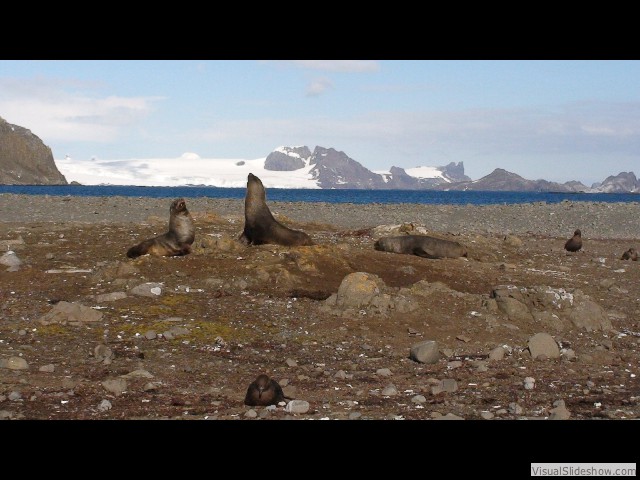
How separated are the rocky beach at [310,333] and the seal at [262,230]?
0.58 m

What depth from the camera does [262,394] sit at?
705cm

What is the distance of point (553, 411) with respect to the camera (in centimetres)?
686

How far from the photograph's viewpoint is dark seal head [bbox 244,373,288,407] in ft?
23.1

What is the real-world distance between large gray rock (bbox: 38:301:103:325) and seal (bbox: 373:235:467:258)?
7637mm

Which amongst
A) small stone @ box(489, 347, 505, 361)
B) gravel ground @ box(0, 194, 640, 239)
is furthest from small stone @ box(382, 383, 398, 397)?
gravel ground @ box(0, 194, 640, 239)

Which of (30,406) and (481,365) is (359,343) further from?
(30,406)

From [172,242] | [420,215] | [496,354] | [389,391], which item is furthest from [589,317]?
[420,215]

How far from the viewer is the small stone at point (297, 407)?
6918 mm

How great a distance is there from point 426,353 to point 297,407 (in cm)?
256

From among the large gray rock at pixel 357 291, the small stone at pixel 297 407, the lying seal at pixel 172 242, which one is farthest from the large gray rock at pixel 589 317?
the lying seal at pixel 172 242

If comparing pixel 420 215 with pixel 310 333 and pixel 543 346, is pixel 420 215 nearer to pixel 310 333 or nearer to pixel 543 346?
pixel 310 333

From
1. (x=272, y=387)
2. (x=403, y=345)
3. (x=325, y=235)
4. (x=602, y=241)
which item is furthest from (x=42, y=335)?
(x=602, y=241)

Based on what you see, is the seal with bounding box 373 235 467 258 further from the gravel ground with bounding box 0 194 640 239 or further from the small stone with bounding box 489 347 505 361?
the gravel ground with bounding box 0 194 640 239
